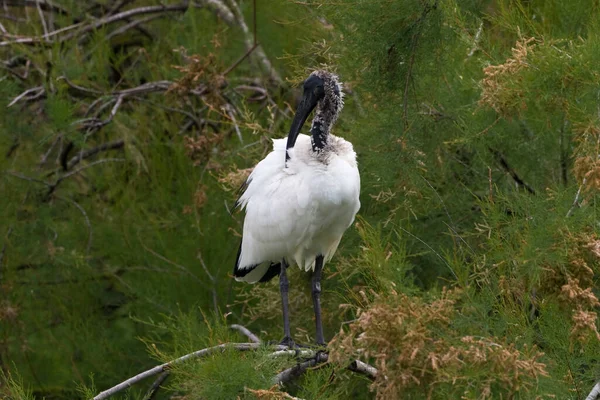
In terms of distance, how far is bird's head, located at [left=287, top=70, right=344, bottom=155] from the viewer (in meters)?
4.27

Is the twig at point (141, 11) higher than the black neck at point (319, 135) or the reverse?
the reverse

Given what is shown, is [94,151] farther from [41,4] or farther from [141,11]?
[41,4]

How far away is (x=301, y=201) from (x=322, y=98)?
45 cm

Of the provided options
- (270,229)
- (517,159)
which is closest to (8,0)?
(270,229)

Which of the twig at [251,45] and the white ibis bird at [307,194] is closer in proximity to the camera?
the white ibis bird at [307,194]

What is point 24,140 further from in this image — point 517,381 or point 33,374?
point 517,381

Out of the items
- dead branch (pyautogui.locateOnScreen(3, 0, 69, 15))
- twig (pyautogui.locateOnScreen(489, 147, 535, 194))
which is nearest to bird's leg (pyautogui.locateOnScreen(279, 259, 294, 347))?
twig (pyautogui.locateOnScreen(489, 147, 535, 194))

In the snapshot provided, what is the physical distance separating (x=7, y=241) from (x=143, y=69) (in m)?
1.44

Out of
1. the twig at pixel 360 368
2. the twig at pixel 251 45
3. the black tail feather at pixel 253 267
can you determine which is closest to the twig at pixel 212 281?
the black tail feather at pixel 253 267

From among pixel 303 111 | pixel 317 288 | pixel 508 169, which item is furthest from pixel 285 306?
pixel 508 169

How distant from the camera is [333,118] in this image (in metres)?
4.27

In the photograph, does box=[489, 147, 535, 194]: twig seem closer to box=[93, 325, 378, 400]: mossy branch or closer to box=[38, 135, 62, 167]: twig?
box=[93, 325, 378, 400]: mossy branch

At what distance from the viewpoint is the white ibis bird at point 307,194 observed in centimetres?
410

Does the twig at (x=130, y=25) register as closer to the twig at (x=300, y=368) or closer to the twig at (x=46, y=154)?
the twig at (x=46, y=154)
